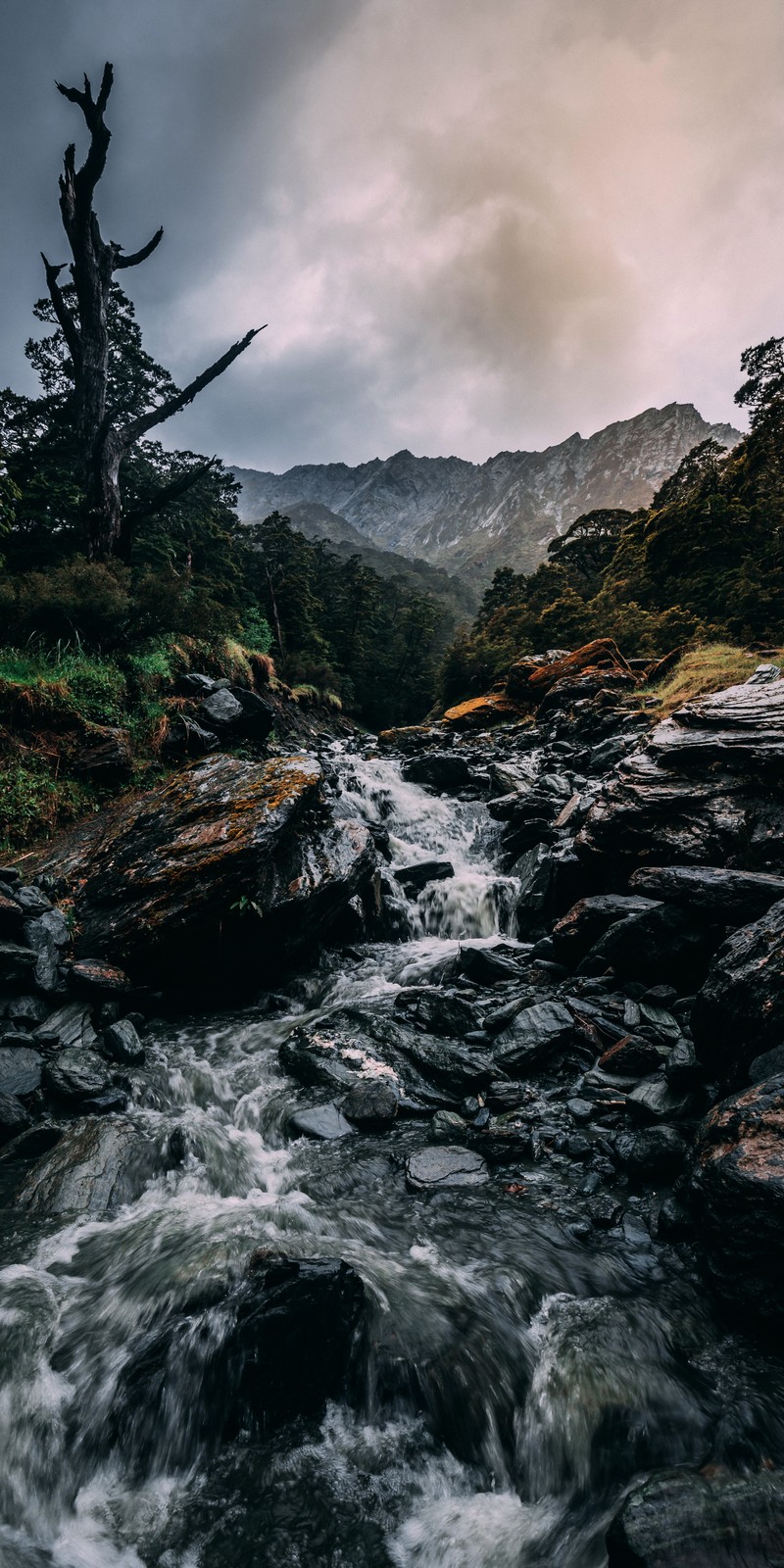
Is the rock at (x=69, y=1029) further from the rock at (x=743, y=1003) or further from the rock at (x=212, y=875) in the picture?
the rock at (x=743, y=1003)

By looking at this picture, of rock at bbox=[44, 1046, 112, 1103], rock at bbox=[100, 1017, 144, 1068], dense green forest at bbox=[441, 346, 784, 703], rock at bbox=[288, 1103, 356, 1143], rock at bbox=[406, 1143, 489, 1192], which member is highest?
dense green forest at bbox=[441, 346, 784, 703]

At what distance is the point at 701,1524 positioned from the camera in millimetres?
1979

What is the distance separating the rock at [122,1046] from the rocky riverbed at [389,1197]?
0.10ft

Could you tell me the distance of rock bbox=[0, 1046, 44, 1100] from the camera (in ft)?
15.9

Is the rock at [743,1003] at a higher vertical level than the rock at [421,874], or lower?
higher

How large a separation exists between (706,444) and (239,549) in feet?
108

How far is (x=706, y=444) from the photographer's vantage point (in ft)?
121

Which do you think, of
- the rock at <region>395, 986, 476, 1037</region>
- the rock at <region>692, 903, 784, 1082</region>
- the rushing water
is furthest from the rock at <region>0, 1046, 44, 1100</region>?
the rock at <region>692, 903, 784, 1082</region>

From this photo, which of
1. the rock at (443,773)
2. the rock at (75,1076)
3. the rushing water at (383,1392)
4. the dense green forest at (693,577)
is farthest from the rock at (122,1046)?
the dense green forest at (693,577)

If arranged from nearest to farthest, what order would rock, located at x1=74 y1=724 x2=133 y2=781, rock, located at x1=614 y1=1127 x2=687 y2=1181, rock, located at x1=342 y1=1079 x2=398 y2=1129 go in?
rock, located at x1=614 y1=1127 x2=687 y2=1181, rock, located at x1=342 y1=1079 x2=398 y2=1129, rock, located at x1=74 y1=724 x2=133 y2=781

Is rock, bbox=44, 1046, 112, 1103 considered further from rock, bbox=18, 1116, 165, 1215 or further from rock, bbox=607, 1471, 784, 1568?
rock, bbox=607, 1471, 784, 1568

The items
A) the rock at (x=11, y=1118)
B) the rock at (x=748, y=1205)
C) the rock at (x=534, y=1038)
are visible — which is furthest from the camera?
the rock at (x=534, y=1038)

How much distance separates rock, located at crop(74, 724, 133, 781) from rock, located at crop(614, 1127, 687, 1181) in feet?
28.2

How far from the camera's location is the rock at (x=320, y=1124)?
192 inches
